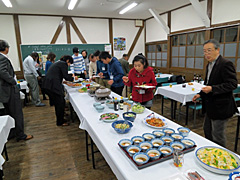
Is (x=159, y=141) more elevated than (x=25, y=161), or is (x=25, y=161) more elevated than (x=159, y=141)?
(x=159, y=141)

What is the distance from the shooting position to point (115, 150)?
1.18m

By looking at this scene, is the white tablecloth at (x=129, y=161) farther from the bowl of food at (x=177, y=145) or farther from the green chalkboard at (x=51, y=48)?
the green chalkboard at (x=51, y=48)

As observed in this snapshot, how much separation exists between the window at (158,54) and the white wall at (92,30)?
2.06 meters

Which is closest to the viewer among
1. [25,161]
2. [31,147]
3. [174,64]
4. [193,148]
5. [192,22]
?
[193,148]

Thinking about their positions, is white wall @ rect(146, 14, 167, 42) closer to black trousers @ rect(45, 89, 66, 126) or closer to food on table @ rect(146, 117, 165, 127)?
black trousers @ rect(45, 89, 66, 126)

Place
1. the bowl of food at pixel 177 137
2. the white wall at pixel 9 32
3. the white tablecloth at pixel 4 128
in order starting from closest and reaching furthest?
the bowl of food at pixel 177 137 → the white tablecloth at pixel 4 128 → the white wall at pixel 9 32

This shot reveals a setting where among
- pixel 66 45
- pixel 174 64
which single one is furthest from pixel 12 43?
pixel 174 64

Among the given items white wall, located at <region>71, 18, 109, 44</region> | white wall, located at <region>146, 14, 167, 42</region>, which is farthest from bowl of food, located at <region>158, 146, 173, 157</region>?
white wall, located at <region>71, 18, 109, 44</region>

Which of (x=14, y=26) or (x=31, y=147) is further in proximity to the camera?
(x=14, y=26)

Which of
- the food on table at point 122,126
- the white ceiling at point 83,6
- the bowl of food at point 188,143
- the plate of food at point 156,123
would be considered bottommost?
the bowl of food at point 188,143

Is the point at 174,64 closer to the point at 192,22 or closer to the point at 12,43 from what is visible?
the point at 192,22

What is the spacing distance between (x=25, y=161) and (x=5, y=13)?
5475 mm

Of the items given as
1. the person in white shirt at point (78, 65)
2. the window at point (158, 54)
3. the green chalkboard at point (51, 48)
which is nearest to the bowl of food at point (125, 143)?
the person in white shirt at point (78, 65)

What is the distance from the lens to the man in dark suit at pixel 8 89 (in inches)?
89.2
